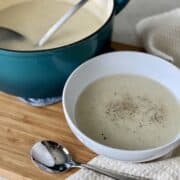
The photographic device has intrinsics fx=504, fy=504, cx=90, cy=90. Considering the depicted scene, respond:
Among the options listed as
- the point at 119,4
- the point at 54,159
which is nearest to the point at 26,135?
the point at 54,159

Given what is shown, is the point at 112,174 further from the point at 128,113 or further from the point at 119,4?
the point at 119,4

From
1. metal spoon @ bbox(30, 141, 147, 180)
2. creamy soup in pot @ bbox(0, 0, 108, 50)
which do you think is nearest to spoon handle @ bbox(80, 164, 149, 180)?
metal spoon @ bbox(30, 141, 147, 180)

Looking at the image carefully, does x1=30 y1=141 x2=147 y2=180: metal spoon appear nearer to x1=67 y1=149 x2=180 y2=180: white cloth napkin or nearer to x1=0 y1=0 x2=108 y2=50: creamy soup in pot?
x1=67 y1=149 x2=180 y2=180: white cloth napkin

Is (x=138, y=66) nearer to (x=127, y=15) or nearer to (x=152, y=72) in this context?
(x=152, y=72)

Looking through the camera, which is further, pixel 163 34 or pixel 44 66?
pixel 163 34

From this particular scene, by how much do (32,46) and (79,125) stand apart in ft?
0.37

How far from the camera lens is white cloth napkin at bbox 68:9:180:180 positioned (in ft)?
1.61

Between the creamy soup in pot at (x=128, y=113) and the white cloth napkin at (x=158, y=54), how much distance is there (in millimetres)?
23

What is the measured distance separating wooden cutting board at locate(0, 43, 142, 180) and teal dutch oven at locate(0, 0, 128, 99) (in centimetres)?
2

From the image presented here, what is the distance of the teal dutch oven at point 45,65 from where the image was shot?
0.50 meters

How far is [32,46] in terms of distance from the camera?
56cm

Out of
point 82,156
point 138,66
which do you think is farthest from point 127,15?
point 82,156

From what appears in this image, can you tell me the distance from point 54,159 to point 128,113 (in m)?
0.09

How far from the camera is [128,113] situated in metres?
0.52
